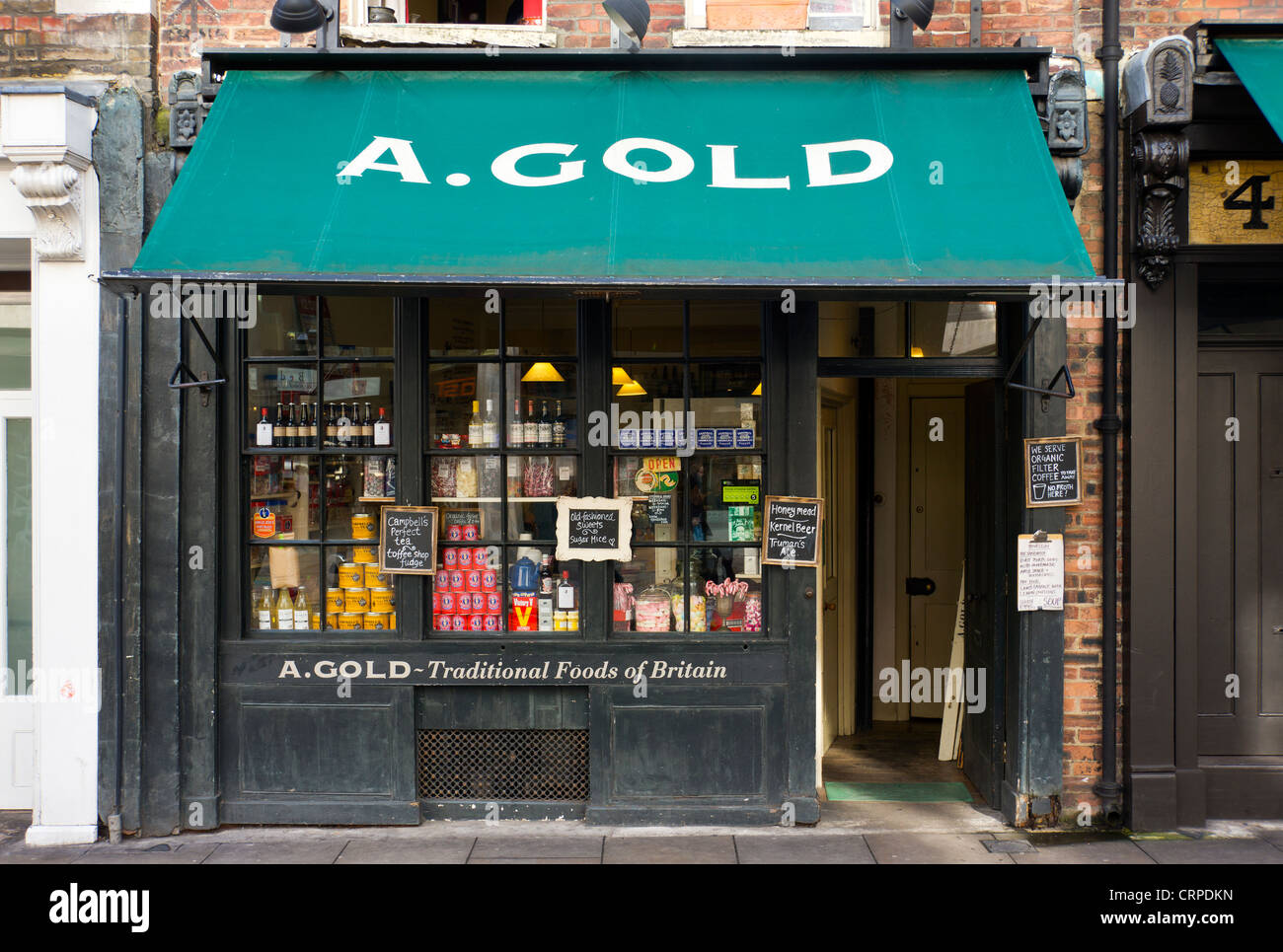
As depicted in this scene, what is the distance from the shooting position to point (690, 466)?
6.02 m

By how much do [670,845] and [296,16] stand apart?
528 cm

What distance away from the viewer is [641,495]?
19.8ft

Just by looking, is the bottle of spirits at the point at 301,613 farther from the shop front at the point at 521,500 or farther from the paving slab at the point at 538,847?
the paving slab at the point at 538,847

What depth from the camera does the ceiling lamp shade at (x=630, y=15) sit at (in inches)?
214

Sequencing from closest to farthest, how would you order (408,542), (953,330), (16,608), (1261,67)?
(1261,67), (408,542), (953,330), (16,608)

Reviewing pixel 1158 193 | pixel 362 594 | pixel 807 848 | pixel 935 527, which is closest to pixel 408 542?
pixel 362 594

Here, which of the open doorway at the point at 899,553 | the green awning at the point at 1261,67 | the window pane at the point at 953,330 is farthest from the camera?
the open doorway at the point at 899,553

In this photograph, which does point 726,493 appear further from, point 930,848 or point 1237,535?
point 1237,535

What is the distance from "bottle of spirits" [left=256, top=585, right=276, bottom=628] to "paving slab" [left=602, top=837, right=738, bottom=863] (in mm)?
2512

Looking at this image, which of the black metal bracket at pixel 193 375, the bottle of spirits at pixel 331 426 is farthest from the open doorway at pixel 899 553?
the black metal bracket at pixel 193 375

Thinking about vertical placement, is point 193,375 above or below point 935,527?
above

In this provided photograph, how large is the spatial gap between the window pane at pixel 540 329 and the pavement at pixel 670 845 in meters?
2.95

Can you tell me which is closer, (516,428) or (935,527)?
(516,428)

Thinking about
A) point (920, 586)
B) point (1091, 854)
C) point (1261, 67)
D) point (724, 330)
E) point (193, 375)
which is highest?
point (1261, 67)
